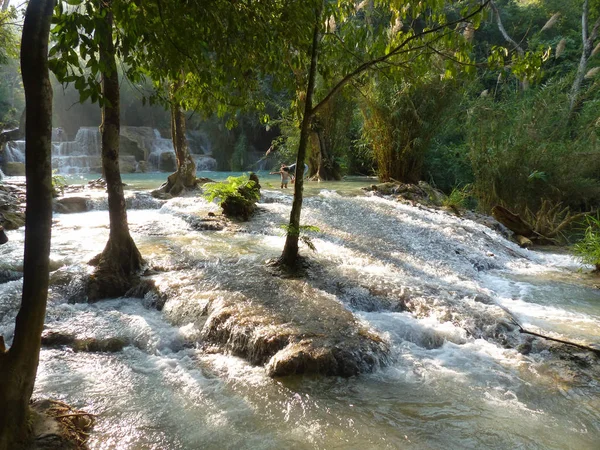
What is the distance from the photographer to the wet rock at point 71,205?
10.4m

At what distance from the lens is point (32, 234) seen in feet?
7.29

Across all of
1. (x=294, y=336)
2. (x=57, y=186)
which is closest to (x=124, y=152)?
(x=57, y=186)

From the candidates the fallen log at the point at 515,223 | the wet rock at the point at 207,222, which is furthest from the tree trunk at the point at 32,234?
the fallen log at the point at 515,223

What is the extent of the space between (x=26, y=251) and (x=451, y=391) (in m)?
3.16

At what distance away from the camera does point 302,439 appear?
2832mm

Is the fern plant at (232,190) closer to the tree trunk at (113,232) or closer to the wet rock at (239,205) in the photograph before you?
the wet rock at (239,205)

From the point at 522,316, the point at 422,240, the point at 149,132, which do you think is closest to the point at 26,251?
the point at 522,316

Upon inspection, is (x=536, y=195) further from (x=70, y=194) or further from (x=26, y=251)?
(x=70, y=194)

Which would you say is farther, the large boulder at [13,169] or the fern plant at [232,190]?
the large boulder at [13,169]

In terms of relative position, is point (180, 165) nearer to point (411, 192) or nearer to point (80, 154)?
point (411, 192)

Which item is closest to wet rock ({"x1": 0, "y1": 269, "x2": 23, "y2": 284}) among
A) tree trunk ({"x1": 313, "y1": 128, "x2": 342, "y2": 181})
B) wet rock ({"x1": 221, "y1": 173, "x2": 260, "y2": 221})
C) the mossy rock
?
the mossy rock

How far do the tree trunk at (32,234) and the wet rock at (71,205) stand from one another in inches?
359

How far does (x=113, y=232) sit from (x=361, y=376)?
3.61 metres

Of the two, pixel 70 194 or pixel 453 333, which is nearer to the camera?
pixel 453 333
